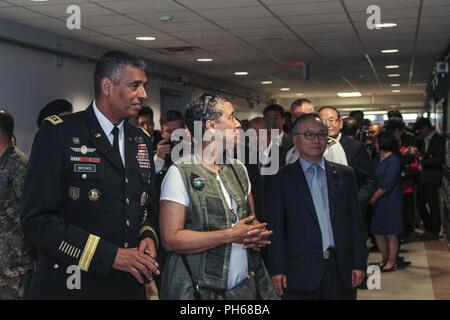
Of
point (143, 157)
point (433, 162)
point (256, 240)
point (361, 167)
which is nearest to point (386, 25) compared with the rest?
point (433, 162)

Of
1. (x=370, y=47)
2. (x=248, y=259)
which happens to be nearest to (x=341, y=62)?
(x=370, y=47)

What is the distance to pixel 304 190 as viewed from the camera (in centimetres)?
312

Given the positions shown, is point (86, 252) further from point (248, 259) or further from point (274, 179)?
point (274, 179)

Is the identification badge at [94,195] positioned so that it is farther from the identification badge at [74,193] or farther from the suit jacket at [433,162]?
the suit jacket at [433,162]

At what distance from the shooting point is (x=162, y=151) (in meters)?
4.30

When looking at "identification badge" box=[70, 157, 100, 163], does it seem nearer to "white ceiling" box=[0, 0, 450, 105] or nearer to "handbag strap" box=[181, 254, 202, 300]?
"handbag strap" box=[181, 254, 202, 300]

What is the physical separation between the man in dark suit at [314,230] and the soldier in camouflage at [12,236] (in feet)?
4.29

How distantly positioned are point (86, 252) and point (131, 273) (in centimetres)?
17

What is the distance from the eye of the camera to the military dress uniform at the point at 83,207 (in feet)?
6.49

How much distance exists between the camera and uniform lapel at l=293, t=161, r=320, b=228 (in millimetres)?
3074

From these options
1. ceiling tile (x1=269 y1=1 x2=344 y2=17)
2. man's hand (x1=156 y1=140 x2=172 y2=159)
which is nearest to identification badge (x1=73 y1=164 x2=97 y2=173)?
man's hand (x1=156 y1=140 x2=172 y2=159)

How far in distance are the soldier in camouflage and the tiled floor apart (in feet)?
10.8

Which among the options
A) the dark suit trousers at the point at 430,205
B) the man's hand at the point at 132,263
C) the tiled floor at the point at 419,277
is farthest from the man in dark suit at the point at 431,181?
the man's hand at the point at 132,263

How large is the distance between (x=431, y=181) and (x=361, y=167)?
170 inches
